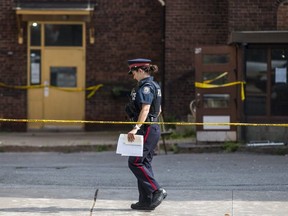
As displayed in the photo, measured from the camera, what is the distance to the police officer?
825 centimetres

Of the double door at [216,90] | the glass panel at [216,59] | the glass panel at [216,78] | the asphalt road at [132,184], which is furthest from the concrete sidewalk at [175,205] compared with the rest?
the glass panel at [216,59]

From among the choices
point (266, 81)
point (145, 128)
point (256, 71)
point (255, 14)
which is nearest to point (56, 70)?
point (255, 14)

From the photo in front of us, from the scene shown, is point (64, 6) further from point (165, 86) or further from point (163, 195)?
point (163, 195)

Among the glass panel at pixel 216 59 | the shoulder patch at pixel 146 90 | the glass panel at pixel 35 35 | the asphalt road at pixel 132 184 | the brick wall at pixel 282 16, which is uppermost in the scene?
the brick wall at pixel 282 16

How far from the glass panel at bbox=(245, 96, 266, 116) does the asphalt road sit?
51.0 inches

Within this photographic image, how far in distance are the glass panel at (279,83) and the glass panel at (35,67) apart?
22.2ft

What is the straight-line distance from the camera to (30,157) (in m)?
14.7

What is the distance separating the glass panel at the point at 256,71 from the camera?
1527 centimetres

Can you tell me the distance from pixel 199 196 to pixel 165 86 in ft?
29.6

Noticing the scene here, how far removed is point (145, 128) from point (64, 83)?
10.9 m

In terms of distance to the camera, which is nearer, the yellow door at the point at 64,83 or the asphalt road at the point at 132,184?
the asphalt road at the point at 132,184

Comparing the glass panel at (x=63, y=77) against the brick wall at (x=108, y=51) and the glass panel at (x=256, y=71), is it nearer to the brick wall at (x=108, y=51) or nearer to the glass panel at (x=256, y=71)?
the brick wall at (x=108, y=51)

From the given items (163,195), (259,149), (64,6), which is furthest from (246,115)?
(163,195)

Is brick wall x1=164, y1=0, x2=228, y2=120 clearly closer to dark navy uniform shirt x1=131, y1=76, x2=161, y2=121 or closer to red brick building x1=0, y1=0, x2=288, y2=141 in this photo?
red brick building x1=0, y1=0, x2=288, y2=141
